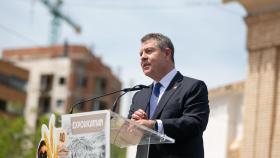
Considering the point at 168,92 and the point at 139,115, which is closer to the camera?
the point at 139,115

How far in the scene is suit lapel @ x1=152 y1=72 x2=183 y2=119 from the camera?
457 centimetres

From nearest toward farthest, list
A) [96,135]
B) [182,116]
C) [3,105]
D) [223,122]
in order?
[96,135] < [182,116] < [223,122] < [3,105]

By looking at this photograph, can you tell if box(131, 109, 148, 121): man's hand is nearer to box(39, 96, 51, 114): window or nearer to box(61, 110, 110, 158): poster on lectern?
box(61, 110, 110, 158): poster on lectern

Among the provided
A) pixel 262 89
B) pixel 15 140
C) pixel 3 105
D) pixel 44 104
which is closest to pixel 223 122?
pixel 262 89

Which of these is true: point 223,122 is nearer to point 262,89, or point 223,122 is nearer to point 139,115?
point 262,89

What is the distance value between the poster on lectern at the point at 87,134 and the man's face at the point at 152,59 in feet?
2.22

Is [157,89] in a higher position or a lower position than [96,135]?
higher

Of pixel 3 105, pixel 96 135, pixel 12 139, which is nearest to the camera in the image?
pixel 96 135

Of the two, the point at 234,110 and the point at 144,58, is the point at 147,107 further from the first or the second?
the point at 234,110

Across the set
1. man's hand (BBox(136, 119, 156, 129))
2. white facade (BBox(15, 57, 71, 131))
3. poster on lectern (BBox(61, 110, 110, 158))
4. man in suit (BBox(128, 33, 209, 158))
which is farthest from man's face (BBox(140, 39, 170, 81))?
white facade (BBox(15, 57, 71, 131))

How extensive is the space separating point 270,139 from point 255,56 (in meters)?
1.67

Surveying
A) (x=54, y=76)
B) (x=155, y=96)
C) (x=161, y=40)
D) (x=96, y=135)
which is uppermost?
(x=54, y=76)

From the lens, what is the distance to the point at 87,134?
13.4 ft

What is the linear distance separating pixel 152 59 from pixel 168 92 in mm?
242
